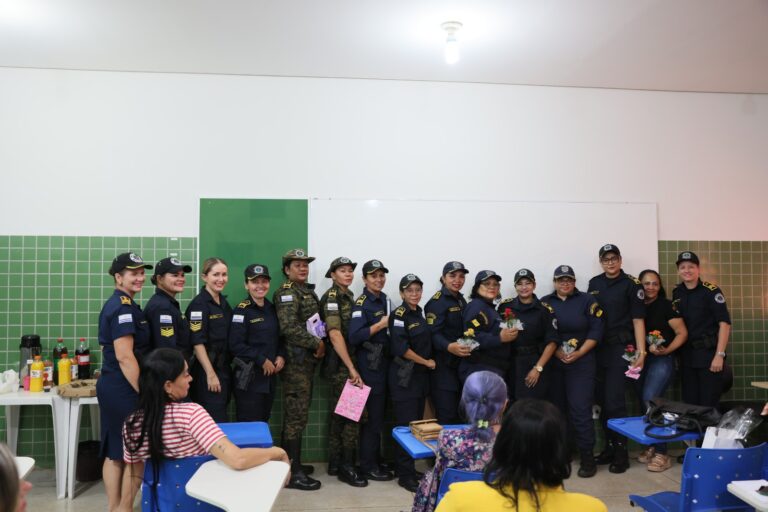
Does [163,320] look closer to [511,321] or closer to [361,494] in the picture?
[361,494]

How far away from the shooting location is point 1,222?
18.2ft

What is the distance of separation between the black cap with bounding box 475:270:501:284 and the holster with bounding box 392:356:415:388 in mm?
961

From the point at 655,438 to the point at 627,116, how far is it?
12.4ft

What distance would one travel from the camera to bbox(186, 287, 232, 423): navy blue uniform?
482 cm

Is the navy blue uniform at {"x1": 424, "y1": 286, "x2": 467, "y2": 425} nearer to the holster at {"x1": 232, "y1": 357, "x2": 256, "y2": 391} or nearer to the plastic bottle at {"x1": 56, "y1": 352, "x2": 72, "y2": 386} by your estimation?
Result: the holster at {"x1": 232, "y1": 357, "x2": 256, "y2": 391}

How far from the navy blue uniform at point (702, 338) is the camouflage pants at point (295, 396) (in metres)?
3.39

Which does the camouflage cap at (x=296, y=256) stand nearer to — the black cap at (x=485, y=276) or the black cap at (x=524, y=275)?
the black cap at (x=485, y=276)

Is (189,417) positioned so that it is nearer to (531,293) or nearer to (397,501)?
(397,501)

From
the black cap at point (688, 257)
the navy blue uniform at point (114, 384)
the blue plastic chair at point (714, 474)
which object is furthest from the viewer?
the black cap at point (688, 257)

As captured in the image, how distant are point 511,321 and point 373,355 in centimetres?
117

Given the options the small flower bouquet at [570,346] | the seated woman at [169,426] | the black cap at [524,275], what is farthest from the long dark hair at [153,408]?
the small flower bouquet at [570,346]

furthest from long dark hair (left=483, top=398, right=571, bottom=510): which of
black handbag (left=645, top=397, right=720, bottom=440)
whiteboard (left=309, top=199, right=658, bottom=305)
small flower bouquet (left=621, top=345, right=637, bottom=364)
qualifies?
small flower bouquet (left=621, top=345, right=637, bottom=364)

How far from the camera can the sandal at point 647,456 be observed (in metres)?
5.65

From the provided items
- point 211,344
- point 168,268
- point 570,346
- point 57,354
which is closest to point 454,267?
point 570,346
